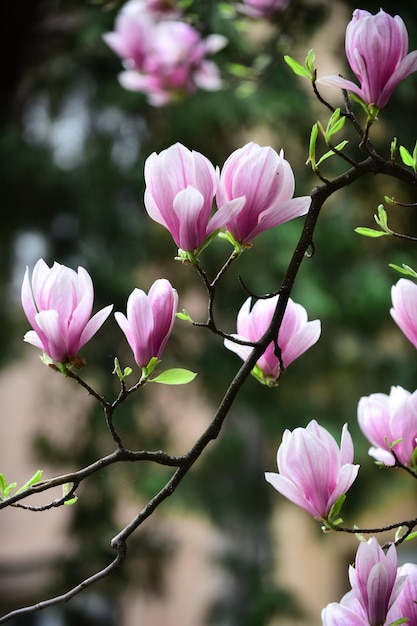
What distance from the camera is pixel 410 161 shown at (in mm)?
415

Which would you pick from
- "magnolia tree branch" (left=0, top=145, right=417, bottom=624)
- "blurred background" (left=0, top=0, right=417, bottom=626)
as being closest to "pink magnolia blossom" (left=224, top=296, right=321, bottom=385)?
"magnolia tree branch" (left=0, top=145, right=417, bottom=624)

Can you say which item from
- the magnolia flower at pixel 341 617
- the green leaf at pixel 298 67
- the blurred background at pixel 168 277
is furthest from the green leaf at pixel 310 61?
the blurred background at pixel 168 277

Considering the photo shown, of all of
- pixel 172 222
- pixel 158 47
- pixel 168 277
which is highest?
pixel 172 222

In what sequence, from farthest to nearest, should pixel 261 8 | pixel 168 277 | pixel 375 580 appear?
pixel 168 277 < pixel 261 8 < pixel 375 580

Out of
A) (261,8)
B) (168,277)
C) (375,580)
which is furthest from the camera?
(168,277)

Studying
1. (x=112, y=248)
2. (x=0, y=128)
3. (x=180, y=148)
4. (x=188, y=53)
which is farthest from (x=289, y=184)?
(x=0, y=128)

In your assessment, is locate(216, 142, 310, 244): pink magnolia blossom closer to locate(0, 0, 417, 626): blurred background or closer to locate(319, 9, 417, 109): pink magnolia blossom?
locate(319, 9, 417, 109): pink magnolia blossom

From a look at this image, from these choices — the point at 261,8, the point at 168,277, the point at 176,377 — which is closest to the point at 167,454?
the point at 176,377

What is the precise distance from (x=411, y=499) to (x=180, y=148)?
2329 mm

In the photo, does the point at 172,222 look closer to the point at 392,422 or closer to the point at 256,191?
the point at 256,191

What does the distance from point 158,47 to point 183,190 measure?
508mm

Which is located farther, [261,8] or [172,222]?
[261,8]

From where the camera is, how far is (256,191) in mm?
338

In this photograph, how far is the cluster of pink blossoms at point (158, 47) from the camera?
787mm
